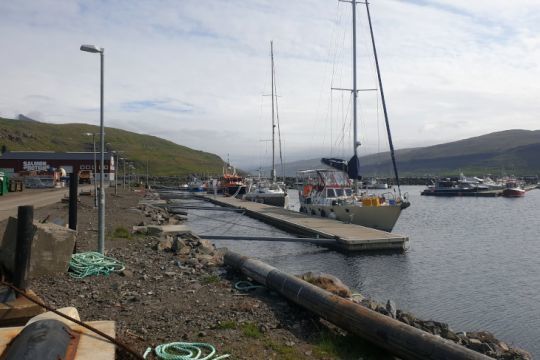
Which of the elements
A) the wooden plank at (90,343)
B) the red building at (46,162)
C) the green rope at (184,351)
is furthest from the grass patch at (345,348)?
the red building at (46,162)

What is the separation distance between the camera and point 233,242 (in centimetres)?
3091

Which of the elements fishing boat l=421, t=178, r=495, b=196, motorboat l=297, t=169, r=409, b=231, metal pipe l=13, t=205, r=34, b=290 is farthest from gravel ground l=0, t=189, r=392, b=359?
fishing boat l=421, t=178, r=495, b=196

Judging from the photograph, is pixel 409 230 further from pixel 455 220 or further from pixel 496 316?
pixel 496 316

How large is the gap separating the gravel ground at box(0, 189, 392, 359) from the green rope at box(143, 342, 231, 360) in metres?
0.20

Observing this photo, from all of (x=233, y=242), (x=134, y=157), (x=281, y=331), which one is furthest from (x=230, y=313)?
(x=134, y=157)

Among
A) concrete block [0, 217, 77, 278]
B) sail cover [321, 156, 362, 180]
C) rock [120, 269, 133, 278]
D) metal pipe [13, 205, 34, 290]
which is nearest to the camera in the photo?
metal pipe [13, 205, 34, 290]

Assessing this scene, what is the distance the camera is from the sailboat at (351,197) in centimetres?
3341

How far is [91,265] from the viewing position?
40.6 feet

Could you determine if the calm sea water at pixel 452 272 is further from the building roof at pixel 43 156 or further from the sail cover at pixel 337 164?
the building roof at pixel 43 156

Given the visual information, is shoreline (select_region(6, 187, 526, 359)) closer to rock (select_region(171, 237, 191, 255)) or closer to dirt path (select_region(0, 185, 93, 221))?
rock (select_region(171, 237, 191, 255))

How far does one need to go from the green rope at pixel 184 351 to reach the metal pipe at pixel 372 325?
2.64m

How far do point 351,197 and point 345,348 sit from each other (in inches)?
1137

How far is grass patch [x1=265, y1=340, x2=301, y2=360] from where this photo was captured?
797cm

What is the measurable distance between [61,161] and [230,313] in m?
88.8
